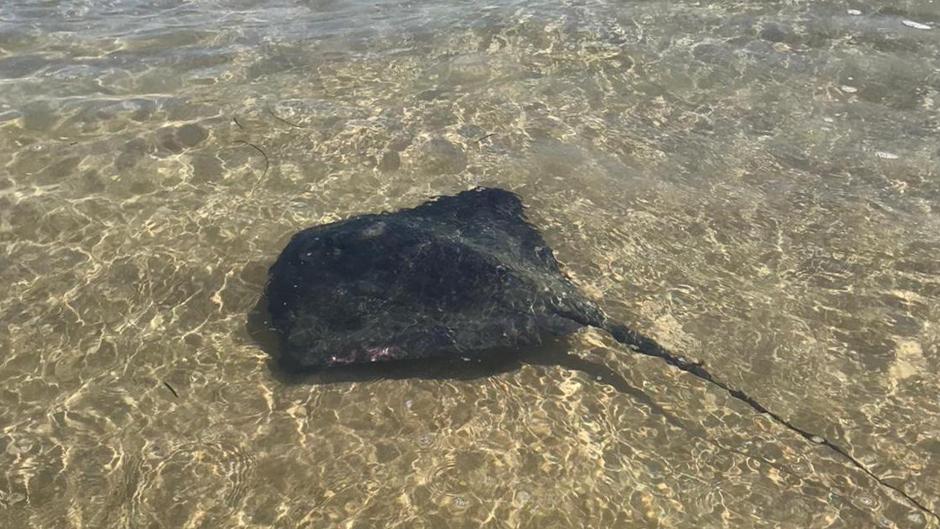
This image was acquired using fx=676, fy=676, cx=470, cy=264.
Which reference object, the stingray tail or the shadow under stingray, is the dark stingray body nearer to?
the shadow under stingray

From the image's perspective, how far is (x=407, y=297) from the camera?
18.7 feet

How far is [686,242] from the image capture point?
7.40 meters

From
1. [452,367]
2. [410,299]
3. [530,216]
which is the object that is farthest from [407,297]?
[530,216]

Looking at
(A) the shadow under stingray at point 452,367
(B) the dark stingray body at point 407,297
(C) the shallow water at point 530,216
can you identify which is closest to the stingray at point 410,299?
(B) the dark stingray body at point 407,297

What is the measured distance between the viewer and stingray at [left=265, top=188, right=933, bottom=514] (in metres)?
5.51

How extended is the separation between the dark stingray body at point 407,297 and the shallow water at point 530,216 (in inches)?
15.2

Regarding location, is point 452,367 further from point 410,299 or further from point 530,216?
point 530,216

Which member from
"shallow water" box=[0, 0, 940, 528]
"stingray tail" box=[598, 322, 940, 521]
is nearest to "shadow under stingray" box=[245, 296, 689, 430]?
"shallow water" box=[0, 0, 940, 528]

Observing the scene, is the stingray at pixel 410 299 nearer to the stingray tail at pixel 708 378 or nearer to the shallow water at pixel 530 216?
the stingray tail at pixel 708 378

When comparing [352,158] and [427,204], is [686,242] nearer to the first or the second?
[427,204]

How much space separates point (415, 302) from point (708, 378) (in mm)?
2414

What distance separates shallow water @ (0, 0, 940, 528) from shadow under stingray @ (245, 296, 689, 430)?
5 cm

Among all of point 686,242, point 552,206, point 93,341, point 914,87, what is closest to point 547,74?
point 552,206

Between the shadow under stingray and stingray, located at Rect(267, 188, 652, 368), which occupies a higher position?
stingray, located at Rect(267, 188, 652, 368)
